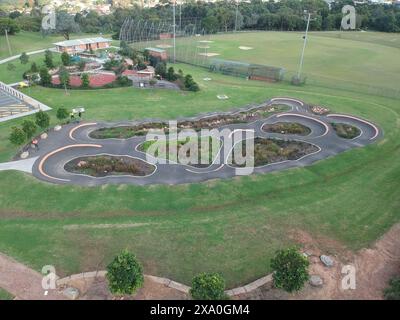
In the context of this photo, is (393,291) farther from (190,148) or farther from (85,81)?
(85,81)

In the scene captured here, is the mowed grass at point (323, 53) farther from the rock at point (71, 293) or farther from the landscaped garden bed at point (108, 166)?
the rock at point (71, 293)

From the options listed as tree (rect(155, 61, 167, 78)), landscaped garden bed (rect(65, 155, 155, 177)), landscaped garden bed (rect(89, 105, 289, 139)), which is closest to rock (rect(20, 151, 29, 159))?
landscaped garden bed (rect(65, 155, 155, 177))

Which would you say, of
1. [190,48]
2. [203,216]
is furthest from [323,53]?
[203,216]

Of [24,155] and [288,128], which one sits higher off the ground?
[288,128]

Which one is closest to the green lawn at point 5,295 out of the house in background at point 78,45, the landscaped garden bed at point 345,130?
the landscaped garden bed at point 345,130

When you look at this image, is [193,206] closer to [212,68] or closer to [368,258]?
[368,258]

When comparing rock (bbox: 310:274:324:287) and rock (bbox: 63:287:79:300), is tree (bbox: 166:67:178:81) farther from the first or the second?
rock (bbox: 310:274:324:287)
